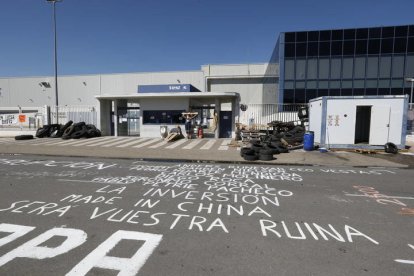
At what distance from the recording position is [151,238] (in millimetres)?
3514

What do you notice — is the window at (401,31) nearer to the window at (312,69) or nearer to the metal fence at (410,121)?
the window at (312,69)

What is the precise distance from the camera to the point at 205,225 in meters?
3.98

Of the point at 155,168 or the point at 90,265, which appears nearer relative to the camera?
the point at 90,265

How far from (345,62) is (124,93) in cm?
3460

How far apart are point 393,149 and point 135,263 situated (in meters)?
14.0

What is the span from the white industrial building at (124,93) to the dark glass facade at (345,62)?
2.94 m

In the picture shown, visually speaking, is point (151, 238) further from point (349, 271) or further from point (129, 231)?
point (349, 271)

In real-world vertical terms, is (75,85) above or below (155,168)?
above

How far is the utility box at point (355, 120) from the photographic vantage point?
1282cm

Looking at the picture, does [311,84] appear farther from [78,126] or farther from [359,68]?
[78,126]

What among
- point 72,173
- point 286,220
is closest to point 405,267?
point 286,220

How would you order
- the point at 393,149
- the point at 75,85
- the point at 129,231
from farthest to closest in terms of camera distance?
the point at 75,85 → the point at 393,149 → the point at 129,231

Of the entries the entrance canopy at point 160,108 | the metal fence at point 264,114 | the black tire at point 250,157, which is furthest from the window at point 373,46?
the black tire at point 250,157

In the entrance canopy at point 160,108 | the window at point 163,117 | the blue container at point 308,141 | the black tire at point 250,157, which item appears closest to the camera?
the black tire at point 250,157
